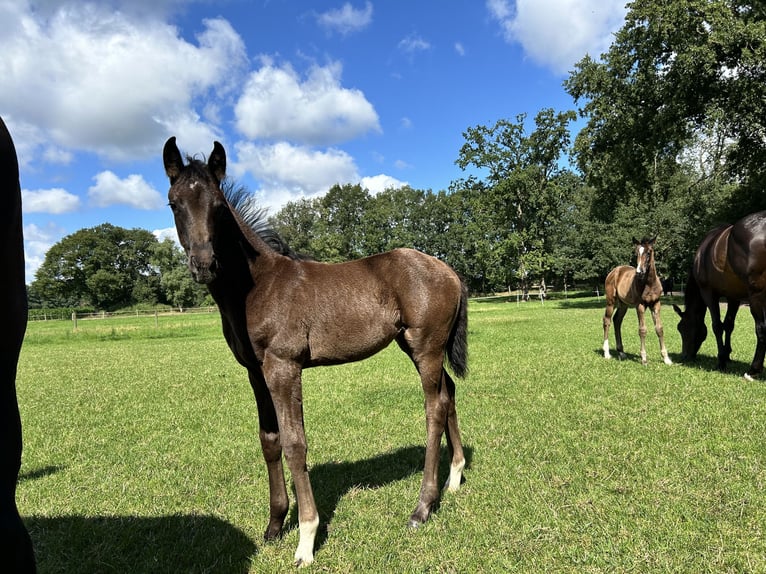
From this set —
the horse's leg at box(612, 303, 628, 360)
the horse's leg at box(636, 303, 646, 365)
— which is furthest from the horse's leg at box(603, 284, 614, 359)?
the horse's leg at box(636, 303, 646, 365)

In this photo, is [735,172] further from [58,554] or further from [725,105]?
[58,554]

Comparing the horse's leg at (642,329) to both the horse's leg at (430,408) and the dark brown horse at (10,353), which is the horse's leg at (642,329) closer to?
the horse's leg at (430,408)

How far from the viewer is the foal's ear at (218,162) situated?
2.90m

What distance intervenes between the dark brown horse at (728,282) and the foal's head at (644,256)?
0.81 meters

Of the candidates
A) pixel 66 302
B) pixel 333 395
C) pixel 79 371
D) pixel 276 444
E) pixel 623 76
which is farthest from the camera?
pixel 66 302

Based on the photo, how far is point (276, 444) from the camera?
11.5ft

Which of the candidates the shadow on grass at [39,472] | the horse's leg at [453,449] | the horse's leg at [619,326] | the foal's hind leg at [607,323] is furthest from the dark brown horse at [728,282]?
the shadow on grass at [39,472]

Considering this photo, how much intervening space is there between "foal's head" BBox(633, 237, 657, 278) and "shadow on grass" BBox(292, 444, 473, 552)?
21.2ft

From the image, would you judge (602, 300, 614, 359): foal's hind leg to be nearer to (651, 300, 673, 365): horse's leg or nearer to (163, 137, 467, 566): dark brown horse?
(651, 300, 673, 365): horse's leg

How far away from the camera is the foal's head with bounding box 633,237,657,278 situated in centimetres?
919

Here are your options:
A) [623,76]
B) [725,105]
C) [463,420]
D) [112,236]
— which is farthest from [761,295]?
[112,236]

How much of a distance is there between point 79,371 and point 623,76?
24844mm

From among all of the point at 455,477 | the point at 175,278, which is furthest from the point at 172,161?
the point at 175,278

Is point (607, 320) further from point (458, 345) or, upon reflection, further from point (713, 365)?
point (458, 345)
